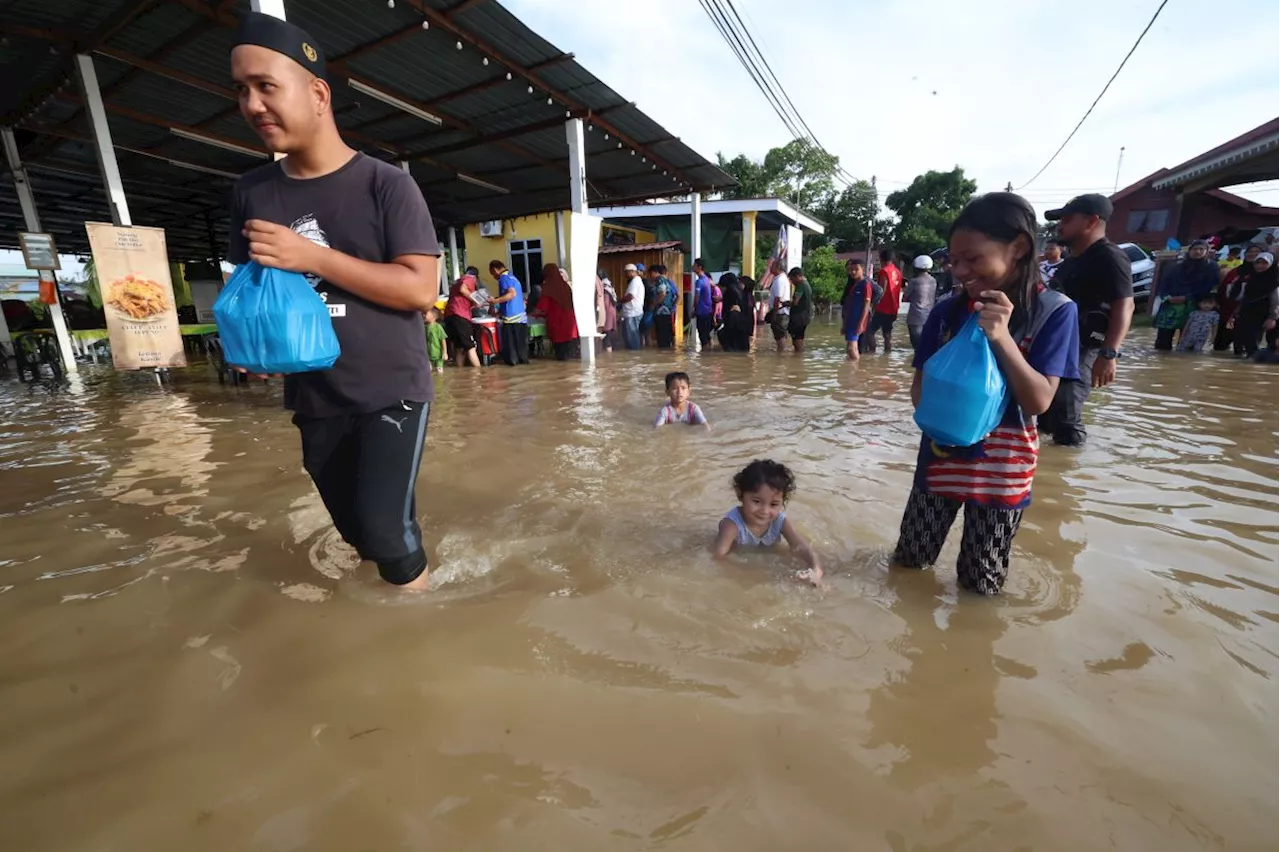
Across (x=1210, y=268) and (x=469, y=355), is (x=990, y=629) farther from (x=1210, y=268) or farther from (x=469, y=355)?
(x=1210, y=268)

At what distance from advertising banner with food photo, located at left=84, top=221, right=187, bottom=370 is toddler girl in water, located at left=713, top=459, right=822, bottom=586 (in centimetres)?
746

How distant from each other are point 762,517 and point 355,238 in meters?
2.03

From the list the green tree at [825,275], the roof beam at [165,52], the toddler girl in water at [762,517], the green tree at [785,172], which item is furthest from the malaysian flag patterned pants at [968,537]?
the green tree at [785,172]

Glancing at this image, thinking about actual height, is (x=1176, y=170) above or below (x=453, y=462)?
above

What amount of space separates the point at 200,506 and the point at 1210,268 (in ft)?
45.7

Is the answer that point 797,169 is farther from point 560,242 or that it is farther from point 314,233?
point 314,233

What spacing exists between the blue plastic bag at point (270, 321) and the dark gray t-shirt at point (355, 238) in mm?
185

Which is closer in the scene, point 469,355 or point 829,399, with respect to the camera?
point 829,399

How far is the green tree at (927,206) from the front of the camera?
34.0m

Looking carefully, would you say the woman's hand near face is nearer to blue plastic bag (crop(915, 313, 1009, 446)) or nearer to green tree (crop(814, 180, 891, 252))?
blue plastic bag (crop(915, 313, 1009, 446))

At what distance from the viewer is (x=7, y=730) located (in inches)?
66.9

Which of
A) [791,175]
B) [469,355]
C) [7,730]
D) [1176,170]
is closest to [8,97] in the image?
[469,355]

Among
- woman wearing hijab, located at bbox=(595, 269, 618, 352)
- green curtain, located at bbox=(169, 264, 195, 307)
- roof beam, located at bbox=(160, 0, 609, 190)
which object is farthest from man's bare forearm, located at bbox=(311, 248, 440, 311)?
green curtain, located at bbox=(169, 264, 195, 307)

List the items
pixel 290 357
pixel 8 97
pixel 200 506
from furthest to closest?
pixel 8 97, pixel 200 506, pixel 290 357
